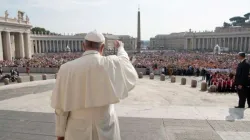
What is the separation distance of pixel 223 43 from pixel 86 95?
432 ft

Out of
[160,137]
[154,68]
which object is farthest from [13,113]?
[154,68]

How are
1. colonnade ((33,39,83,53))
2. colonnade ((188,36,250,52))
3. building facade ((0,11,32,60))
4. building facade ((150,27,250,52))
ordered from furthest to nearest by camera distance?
building facade ((150,27,250,52)) → colonnade ((188,36,250,52)) → colonnade ((33,39,83,53)) → building facade ((0,11,32,60))

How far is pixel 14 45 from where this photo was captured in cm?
5769

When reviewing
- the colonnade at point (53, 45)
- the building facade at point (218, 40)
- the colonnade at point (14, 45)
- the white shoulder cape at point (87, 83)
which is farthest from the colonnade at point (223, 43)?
the white shoulder cape at point (87, 83)

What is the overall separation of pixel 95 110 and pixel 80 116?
5.9 inches

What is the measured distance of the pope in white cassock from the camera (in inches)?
77.2

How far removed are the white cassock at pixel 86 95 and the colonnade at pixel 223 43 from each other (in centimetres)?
11847

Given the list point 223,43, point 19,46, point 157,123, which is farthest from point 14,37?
point 223,43

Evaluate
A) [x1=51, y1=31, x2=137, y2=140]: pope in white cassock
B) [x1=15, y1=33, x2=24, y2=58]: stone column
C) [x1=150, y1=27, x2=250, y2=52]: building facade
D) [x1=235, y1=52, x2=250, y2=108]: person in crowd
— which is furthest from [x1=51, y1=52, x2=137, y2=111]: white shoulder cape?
[x1=150, y1=27, x2=250, y2=52]: building facade

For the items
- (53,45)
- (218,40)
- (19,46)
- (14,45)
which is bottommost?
(19,46)

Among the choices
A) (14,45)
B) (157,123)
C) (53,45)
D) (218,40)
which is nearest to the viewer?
(157,123)

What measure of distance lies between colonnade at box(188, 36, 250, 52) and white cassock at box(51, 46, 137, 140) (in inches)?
4664

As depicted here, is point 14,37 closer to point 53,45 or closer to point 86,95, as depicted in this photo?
point 53,45

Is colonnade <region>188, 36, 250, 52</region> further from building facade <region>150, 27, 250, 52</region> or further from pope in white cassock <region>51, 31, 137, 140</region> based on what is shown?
pope in white cassock <region>51, 31, 137, 140</region>
